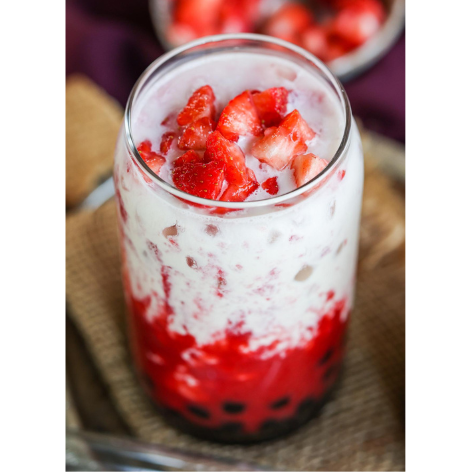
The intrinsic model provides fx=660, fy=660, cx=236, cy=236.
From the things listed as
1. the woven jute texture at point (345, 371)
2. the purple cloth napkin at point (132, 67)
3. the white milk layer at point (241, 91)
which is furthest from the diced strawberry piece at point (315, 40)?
the white milk layer at point (241, 91)

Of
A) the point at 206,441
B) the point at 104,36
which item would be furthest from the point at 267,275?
the point at 104,36

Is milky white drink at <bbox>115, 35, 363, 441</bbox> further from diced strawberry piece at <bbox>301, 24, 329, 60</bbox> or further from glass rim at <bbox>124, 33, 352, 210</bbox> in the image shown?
diced strawberry piece at <bbox>301, 24, 329, 60</bbox>

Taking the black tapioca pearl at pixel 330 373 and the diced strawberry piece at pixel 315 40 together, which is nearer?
the black tapioca pearl at pixel 330 373

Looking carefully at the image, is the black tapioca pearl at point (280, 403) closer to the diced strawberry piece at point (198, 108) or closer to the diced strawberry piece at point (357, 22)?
the diced strawberry piece at point (198, 108)

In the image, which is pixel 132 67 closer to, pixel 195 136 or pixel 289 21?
pixel 289 21

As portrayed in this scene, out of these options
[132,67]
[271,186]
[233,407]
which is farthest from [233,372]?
[132,67]

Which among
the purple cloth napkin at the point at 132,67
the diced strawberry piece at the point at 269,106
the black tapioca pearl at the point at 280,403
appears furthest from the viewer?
the purple cloth napkin at the point at 132,67

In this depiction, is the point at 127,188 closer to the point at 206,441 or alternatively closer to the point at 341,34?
the point at 206,441
